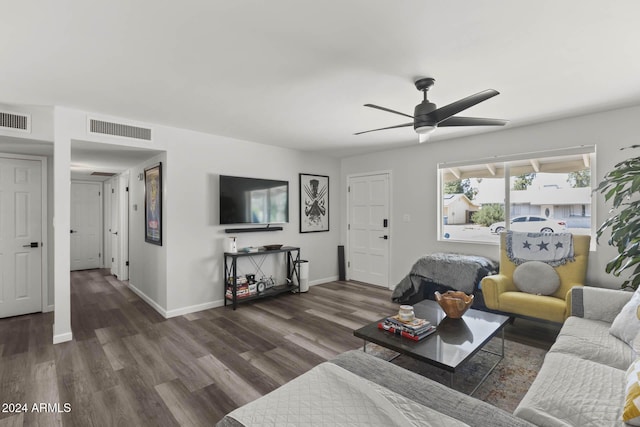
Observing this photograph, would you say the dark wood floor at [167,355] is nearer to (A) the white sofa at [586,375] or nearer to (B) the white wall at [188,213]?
(B) the white wall at [188,213]

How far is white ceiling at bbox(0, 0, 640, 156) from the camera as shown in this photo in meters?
1.68

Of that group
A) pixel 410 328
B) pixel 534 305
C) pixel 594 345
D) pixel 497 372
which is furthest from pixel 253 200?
pixel 594 345

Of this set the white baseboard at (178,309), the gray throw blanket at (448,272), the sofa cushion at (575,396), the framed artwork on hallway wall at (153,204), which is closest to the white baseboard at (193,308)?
the white baseboard at (178,309)

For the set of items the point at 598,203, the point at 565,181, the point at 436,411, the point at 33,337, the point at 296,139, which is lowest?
the point at 33,337

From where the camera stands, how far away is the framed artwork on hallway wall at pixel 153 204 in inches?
159

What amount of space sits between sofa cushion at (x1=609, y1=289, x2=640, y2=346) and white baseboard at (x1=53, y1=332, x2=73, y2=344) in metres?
4.67

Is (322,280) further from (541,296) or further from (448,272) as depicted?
(541,296)

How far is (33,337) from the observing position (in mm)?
3248

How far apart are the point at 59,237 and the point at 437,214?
15.2 feet

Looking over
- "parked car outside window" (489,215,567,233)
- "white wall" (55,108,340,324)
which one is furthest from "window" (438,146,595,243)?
"white wall" (55,108,340,324)

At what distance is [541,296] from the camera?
3.20 metres

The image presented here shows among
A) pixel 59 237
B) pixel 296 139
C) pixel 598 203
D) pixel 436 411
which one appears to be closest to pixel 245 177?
pixel 296 139

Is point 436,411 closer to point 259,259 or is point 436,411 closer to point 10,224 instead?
point 259,259

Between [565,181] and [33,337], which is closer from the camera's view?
[33,337]
